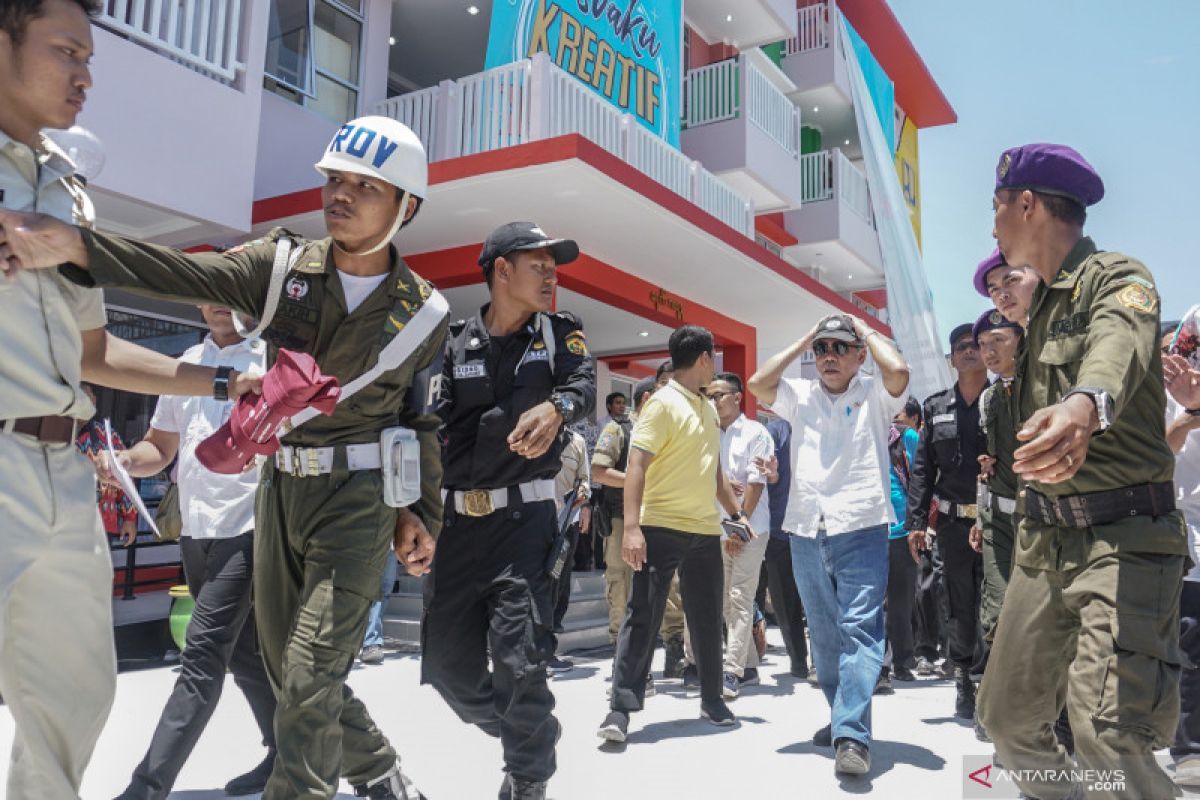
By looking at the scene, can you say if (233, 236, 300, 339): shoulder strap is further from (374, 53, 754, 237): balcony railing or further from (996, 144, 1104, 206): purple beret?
(374, 53, 754, 237): balcony railing

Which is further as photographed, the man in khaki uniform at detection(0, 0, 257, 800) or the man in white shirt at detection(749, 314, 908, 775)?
the man in white shirt at detection(749, 314, 908, 775)

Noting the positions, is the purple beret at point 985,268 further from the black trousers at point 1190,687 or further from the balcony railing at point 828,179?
the balcony railing at point 828,179

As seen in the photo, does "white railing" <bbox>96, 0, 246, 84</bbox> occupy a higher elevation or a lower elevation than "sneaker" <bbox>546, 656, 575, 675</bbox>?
higher

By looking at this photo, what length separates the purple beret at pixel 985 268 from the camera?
13.1 ft

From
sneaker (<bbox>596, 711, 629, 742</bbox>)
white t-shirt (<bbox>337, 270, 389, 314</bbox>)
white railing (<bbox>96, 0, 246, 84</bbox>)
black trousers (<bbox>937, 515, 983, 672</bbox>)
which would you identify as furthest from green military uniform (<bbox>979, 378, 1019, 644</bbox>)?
white railing (<bbox>96, 0, 246, 84</bbox>)

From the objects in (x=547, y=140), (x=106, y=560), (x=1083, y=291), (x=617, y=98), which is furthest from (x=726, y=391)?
(x=617, y=98)

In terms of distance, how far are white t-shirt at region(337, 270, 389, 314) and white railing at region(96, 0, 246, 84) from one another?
617 cm

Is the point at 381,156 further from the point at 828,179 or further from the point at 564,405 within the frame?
the point at 828,179

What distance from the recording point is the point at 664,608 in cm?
484

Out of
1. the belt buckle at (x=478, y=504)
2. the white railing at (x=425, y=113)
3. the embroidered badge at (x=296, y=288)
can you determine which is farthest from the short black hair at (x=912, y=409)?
the white railing at (x=425, y=113)

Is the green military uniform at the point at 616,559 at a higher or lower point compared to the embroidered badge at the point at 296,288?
lower

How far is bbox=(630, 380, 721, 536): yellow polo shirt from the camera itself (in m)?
4.87

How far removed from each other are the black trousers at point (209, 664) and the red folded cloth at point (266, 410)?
138cm

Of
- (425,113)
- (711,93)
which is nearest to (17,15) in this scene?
(425,113)
